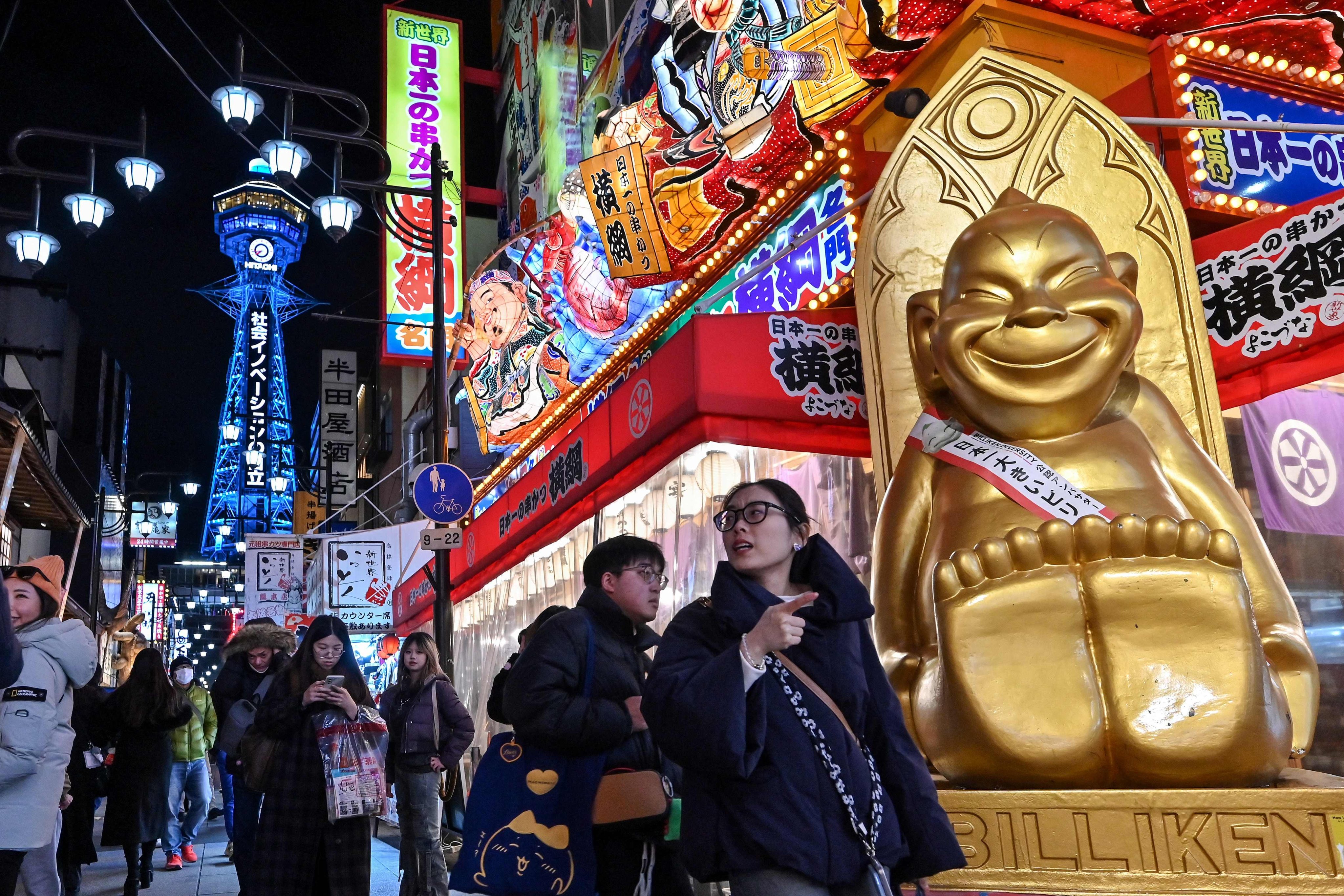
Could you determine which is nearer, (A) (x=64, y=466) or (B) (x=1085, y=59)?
(B) (x=1085, y=59)

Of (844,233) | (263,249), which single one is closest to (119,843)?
(844,233)

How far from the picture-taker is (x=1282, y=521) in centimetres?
644

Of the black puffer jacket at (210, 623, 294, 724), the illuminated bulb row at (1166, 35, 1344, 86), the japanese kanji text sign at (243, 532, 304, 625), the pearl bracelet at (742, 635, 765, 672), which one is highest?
the illuminated bulb row at (1166, 35, 1344, 86)

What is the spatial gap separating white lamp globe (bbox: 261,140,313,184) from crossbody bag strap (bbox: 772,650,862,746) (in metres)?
11.0

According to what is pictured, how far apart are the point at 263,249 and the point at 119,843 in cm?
5414

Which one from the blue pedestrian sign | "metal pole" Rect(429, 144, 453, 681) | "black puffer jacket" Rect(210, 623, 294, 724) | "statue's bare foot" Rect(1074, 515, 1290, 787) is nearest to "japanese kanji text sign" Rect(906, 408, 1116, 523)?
"statue's bare foot" Rect(1074, 515, 1290, 787)

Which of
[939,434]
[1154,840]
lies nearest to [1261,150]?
[939,434]

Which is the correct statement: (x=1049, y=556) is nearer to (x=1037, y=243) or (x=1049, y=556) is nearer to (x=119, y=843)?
(x=1037, y=243)

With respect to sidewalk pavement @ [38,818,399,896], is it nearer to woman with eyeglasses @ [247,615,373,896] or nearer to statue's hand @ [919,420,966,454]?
woman with eyeglasses @ [247,615,373,896]

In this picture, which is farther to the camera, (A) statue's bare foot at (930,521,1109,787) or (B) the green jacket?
(B) the green jacket

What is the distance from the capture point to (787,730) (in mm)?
2590

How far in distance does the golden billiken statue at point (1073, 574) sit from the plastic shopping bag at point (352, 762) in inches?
103

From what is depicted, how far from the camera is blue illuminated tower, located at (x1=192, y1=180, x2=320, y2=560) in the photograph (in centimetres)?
4997

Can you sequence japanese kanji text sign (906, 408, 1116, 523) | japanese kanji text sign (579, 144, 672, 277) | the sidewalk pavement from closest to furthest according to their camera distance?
japanese kanji text sign (906, 408, 1116, 523)
the sidewalk pavement
japanese kanji text sign (579, 144, 672, 277)
